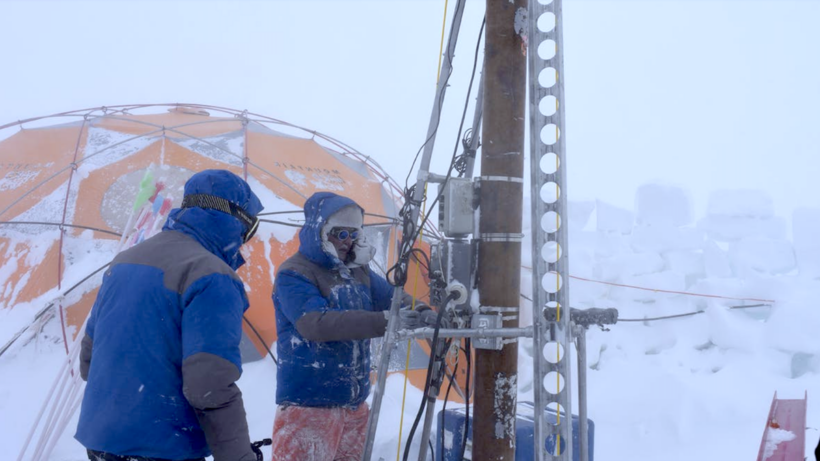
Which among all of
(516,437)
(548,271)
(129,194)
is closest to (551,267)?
(548,271)

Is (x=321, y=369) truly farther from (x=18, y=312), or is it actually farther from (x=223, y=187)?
(x=18, y=312)

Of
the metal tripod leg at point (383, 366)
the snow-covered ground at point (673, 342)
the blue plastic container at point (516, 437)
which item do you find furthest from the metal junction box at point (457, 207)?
the snow-covered ground at point (673, 342)

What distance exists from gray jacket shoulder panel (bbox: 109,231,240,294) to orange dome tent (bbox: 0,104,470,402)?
2.65m

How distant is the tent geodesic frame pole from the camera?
2.63m

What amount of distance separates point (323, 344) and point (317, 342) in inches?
1.4

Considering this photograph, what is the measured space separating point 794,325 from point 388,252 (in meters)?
4.17

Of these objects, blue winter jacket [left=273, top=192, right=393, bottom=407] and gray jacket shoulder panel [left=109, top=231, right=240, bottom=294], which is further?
blue winter jacket [left=273, top=192, right=393, bottom=407]

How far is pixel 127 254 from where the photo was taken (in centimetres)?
204

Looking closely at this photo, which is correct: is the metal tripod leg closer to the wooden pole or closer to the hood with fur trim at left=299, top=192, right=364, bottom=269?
the wooden pole

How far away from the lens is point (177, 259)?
1971mm

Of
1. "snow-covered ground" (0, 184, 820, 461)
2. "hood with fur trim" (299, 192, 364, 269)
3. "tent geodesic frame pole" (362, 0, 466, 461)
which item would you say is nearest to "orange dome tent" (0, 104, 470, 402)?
"snow-covered ground" (0, 184, 820, 461)

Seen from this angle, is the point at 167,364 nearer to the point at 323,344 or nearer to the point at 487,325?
the point at 323,344

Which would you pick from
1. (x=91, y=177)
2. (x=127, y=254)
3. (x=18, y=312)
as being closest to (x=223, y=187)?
(x=127, y=254)

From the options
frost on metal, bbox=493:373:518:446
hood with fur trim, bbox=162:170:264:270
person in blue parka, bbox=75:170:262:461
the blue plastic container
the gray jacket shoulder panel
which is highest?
hood with fur trim, bbox=162:170:264:270
